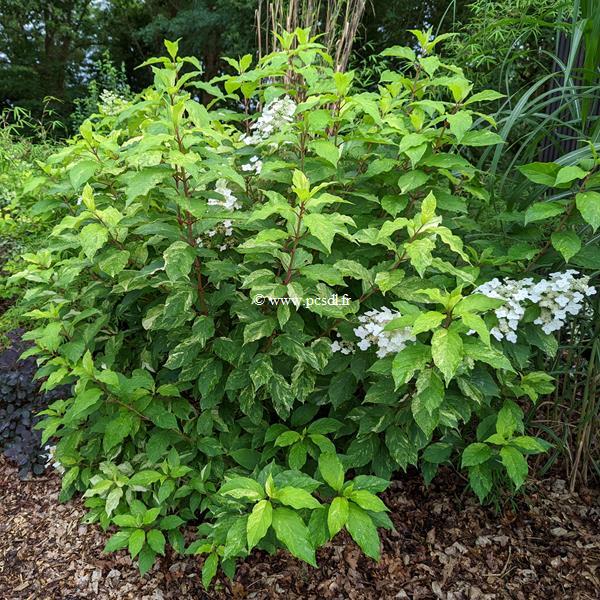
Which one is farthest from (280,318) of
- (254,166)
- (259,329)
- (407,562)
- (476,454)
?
(407,562)

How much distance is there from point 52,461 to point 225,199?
1.44 meters

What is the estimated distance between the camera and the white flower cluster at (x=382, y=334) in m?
1.32

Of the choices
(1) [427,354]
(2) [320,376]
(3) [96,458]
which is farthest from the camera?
(3) [96,458]

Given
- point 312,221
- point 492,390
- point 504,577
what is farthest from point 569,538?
point 312,221

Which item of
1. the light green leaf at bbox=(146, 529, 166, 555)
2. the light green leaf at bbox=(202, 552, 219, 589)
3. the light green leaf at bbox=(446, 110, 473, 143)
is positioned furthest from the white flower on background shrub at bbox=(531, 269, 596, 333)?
the light green leaf at bbox=(146, 529, 166, 555)

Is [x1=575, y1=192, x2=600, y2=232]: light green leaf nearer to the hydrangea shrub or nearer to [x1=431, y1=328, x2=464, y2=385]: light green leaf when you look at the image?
the hydrangea shrub

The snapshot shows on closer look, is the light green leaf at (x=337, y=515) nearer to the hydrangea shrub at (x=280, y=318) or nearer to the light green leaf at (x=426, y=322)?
the hydrangea shrub at (x=280, y=318)

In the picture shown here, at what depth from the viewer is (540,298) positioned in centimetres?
138

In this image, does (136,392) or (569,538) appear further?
(569,538)

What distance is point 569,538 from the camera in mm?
1804

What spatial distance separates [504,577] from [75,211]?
192cm

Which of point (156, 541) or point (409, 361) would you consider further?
point (156, 541)

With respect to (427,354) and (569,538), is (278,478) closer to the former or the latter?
(427,354)

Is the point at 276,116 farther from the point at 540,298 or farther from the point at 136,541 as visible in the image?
the point at 136,541
